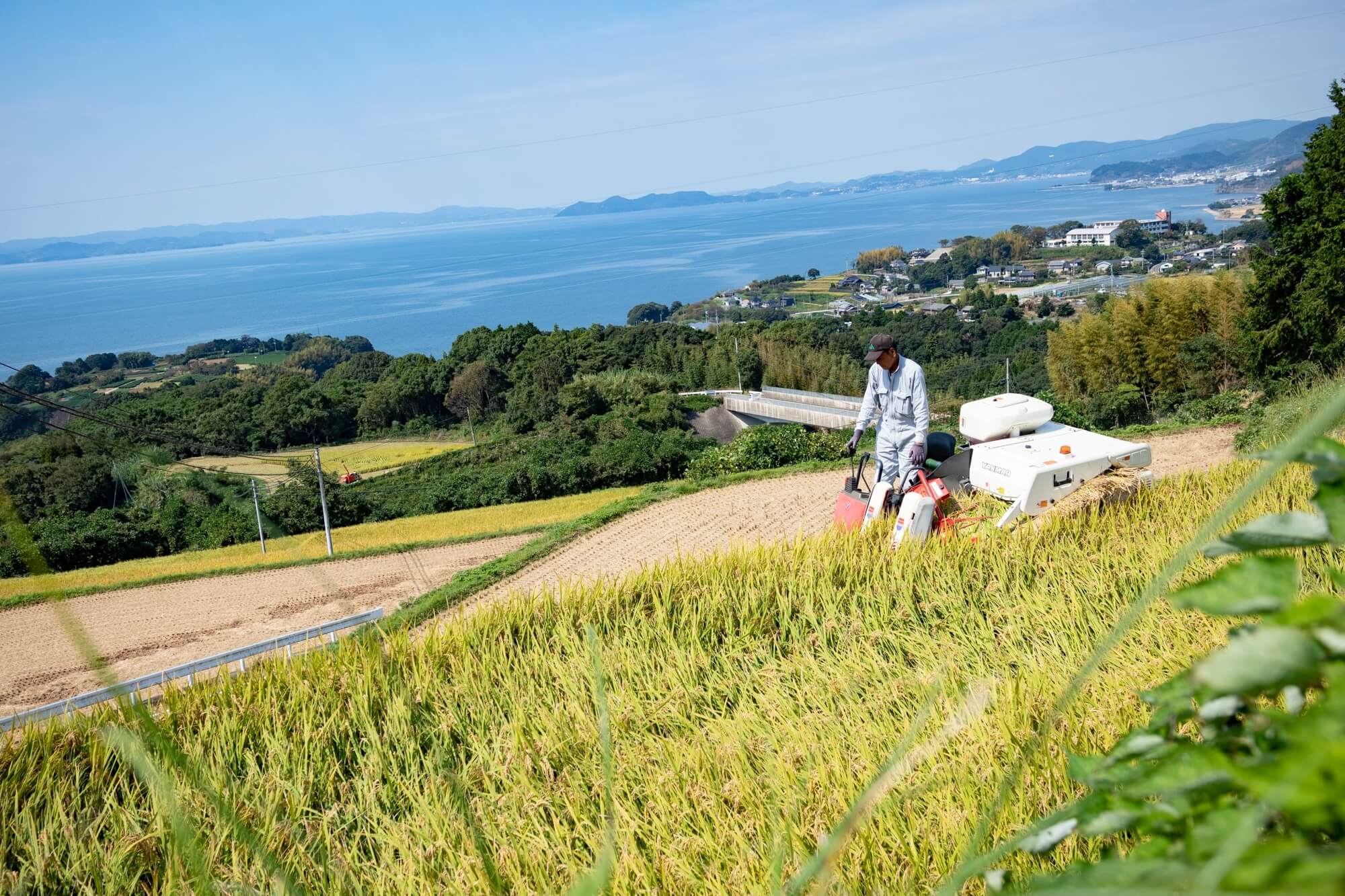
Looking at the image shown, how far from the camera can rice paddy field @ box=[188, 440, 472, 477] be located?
3509cm

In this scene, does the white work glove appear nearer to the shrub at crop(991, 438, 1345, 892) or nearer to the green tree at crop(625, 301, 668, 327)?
the shrub at crop(991, 438, 1345, 892)

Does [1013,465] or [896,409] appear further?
[1013,465]

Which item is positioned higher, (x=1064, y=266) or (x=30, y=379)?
(x=30, y=379)

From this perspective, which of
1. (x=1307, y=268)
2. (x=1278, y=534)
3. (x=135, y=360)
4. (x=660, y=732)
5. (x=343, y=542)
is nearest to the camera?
(x=1278, y=534)

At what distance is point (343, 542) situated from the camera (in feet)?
61.3

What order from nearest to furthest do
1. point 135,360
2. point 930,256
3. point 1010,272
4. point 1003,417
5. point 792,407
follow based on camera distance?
1. point 1003,417
2. point 792,407
3. point 135,360
4. point 1010,272
5. point 930,256

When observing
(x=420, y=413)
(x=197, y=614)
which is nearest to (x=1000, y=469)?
(x=197, y=614)

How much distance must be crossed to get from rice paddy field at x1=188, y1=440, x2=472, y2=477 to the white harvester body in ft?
91.3

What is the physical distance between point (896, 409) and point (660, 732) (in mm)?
4138

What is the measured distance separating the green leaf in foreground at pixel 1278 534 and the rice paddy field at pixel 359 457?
1293 inches

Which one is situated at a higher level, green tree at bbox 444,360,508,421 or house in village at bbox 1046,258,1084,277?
house in village at bbox 1046,258,1084,277

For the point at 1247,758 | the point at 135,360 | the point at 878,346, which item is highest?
the point at 1247,758

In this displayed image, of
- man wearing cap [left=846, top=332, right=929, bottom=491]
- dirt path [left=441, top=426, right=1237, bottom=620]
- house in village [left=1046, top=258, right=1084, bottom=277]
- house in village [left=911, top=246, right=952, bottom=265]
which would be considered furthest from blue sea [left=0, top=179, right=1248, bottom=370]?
man wearing cap [left=846, top=332, right=929, bottom=491]

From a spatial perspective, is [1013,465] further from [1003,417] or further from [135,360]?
[135,360]
